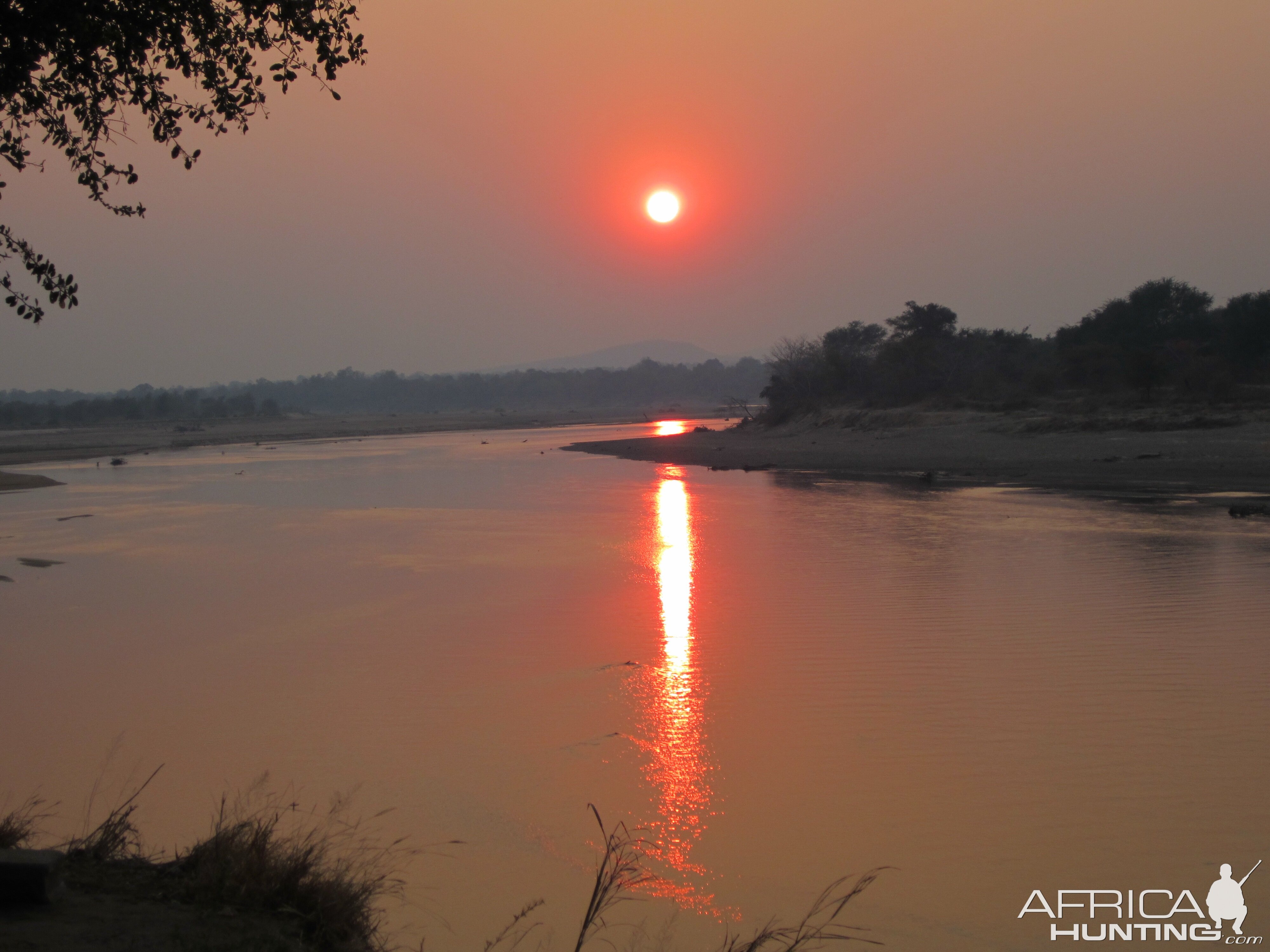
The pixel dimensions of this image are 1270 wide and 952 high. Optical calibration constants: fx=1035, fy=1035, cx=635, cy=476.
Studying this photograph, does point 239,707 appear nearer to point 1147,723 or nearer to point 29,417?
point 1147,723

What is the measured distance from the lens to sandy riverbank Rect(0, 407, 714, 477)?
167ft

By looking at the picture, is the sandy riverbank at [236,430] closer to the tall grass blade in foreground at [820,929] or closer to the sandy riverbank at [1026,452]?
the sandy riverbank at [1026,452]

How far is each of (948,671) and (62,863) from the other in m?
6.43

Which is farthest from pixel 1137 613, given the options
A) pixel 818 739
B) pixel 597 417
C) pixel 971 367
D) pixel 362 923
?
pixel 597 417

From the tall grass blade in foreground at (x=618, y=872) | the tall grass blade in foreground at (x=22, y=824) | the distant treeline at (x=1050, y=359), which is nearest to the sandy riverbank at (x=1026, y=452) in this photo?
the distant treeline at (x=1050, y=359)

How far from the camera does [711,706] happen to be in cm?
775

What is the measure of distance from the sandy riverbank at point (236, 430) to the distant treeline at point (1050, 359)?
2831cm

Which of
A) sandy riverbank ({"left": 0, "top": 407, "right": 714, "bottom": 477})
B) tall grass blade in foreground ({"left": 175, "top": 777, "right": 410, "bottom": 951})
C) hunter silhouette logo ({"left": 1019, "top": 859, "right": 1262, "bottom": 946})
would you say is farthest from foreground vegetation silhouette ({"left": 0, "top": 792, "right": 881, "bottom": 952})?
sandy riverbank ({"left": 0, "top": 407, "right": 714, "bottom": 477})

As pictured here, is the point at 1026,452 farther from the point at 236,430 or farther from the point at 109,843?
the point at 236,430

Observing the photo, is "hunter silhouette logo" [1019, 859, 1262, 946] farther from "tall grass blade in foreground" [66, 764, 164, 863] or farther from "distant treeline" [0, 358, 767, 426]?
"distant treeline" [0, 358, 767, 426]

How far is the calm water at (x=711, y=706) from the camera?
516 cm

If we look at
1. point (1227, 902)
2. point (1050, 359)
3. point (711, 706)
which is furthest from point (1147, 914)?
point (1050, 359)

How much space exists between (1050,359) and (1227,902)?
46300 millimetres

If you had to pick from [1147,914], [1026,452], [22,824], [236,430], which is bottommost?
[1147,914]
